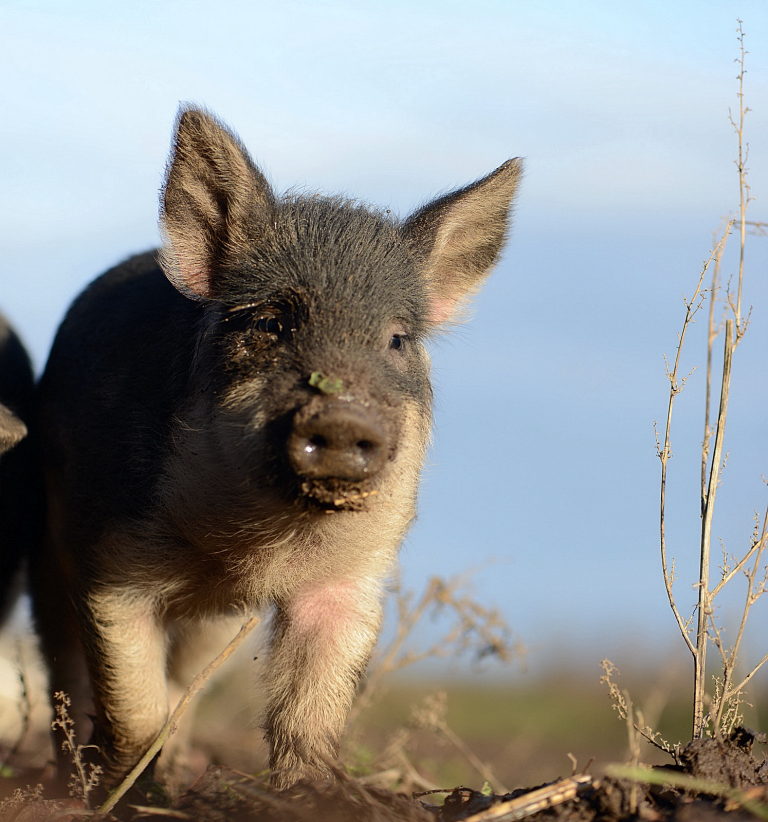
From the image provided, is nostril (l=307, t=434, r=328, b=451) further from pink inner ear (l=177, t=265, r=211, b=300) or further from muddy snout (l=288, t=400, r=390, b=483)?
pink inner ear (l=177, t=265, r=211, b=300)

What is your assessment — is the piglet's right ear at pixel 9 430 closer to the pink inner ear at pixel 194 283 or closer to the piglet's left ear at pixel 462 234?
the pink inner ear at pixel 194 283

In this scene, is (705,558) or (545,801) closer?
(545,801)

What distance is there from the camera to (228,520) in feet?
13.2

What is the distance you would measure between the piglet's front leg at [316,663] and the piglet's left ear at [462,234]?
1500mm

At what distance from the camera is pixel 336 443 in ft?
10.5

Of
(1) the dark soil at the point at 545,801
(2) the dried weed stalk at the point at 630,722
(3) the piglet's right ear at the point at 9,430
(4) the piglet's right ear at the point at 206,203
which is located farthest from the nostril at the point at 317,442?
(3) the piglet's right ear at the point at 9,430

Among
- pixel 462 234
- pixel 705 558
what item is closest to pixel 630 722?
pixel 705 558

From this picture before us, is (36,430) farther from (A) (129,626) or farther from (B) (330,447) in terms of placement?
(B) (330,447)

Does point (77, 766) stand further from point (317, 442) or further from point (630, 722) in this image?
point (630, 722)

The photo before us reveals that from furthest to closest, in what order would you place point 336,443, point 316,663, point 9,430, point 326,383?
1. point 9,430
2. point 316,663
3. point 326,383
4. point 336,443

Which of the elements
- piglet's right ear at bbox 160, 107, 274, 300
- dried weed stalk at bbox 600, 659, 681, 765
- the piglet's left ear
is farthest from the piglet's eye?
dried weed stalk at bbox 600, 659, 681, 765

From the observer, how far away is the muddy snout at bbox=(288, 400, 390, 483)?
10.5 ft

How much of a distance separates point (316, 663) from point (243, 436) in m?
1.22

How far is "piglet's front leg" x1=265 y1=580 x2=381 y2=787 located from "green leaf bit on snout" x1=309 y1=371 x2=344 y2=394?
131 cm
